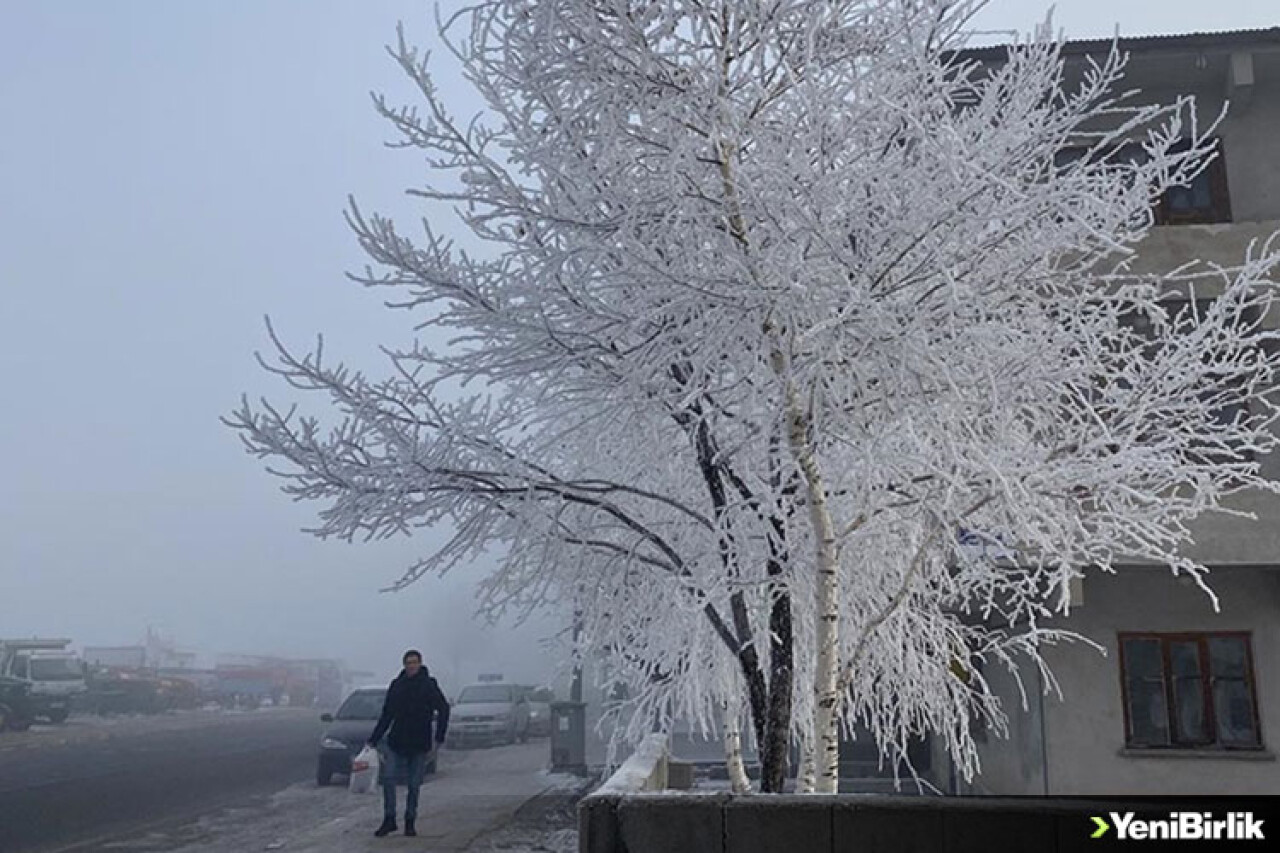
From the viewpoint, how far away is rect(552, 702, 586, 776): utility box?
67.9 feet

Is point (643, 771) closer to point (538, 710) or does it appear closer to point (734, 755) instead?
point (734, 755)

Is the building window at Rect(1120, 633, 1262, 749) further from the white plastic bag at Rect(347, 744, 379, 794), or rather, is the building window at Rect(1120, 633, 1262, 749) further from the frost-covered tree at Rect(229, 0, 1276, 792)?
the white plastic bag at Rect(347, 744, 379, 794)

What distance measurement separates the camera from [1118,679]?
38.5 feet

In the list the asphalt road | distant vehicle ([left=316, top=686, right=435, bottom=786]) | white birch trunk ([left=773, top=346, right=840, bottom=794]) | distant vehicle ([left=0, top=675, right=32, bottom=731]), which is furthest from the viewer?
distant vehicle ([left=0, top=675, right=32, bottom=731])

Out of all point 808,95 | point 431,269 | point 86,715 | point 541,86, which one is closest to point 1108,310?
point 808,95

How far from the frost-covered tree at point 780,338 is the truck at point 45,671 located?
29.2m

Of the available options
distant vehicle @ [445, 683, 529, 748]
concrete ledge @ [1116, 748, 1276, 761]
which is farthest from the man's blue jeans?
distant vehicle @ [445, 683, 529, 748]

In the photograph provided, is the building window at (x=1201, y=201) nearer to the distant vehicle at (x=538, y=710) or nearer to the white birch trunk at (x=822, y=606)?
the white birch trunk at (x=822, y=606)

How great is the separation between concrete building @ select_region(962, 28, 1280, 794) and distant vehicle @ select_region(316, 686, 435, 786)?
10648 millimetres

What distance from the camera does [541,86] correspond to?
6.00 m

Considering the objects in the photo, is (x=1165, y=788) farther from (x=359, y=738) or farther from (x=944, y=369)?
(x=359, y=738)

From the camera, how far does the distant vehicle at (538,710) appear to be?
3428 centimetres

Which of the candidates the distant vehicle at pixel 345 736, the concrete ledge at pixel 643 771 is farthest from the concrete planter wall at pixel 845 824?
the distant vehicle at pixel 345 736

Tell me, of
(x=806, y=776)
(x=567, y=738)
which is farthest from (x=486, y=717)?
(x=806, y=776)
